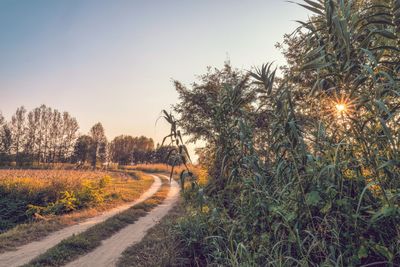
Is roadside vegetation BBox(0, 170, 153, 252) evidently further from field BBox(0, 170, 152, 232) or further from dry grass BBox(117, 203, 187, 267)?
dry grass BBox(117, 203, 187, 267)

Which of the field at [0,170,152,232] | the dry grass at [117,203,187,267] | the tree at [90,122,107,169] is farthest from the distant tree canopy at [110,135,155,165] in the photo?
the dry grass at [117,203,187,267]

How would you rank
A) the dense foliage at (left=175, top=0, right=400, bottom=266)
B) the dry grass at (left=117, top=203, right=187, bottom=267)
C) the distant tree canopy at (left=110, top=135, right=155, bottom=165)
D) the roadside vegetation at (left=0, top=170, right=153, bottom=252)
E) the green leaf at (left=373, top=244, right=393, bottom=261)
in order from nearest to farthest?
the green leaf at (left=373, top=244, right=393, bottom=261), the dense foliage at (left=175, top=0, right=400, bottom=266), the dry grass at (left=117, top=203, right=187, bottom=267), the roadside vegetation at (left=0, top=170, right=153, bottom=252), the distant tree canopy at (left=110, top=135, right=155, bottom=165)

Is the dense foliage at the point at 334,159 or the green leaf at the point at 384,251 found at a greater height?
the dense foliage at the point at 334,159

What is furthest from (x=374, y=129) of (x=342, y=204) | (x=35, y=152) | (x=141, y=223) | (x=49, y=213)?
(x=35, y=152)

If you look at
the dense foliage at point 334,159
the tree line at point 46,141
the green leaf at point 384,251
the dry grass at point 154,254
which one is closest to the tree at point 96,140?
the tree line at point 46,141

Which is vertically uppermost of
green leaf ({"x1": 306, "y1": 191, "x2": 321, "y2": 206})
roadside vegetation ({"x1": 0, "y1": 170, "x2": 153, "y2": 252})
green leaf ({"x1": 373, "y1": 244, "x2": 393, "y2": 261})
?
green leaf ({"x1": 306, "y1": 191, "x2": 321, "y2": 206})

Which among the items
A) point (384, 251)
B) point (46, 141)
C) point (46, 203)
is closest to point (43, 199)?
point (46, 203)

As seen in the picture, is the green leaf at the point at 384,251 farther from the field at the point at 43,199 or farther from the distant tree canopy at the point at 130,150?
the distant tree canopy at the point at 130,150

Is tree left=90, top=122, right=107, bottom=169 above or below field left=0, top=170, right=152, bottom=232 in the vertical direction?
above

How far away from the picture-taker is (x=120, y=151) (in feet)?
238

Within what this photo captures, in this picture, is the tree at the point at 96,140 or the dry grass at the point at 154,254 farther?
the tree at the point at 96,140

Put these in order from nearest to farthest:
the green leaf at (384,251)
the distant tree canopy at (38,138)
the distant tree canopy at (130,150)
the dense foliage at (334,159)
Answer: the green leaf at (384,251), the dense foliage at (334,159), the distant tree canopy at (38,138), the distant tree canopy at (130,150)

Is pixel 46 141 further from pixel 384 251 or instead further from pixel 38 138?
pixel 384 251

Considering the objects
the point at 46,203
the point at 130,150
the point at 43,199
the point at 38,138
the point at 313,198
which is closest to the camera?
the point at 313,198
